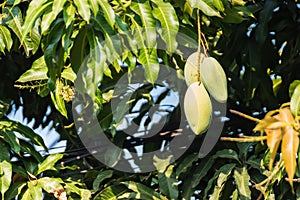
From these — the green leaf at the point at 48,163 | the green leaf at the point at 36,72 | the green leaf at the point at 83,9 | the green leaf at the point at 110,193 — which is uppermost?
the green leaf at the point at 83,9

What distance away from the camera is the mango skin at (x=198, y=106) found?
4.05ft

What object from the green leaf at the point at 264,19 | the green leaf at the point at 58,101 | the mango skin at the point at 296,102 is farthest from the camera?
the green leaf at the point at 264,19

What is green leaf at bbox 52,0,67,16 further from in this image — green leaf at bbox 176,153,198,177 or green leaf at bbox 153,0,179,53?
green leaf at bbox 176,153,198,177

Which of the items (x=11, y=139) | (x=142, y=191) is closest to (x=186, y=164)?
(x=142, y=191)

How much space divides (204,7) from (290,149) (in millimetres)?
646

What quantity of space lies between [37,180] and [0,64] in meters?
0.61

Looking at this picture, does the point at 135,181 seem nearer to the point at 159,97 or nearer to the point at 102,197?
the point at 102,197

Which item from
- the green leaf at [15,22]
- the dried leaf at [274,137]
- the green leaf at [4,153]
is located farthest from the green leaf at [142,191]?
the dried leaf at [274,137]

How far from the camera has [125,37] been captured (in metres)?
1.39

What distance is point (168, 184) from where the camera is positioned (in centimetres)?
182

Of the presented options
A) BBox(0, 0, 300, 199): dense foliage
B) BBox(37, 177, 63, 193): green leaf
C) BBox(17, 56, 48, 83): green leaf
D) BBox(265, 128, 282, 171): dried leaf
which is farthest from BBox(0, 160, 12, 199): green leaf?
BBox(265, 128, 282, 171): dried leaf

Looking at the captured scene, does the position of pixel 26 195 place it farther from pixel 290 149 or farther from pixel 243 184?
pixel 290 149

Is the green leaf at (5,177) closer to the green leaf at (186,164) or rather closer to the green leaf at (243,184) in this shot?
the green leaf at (186,164)

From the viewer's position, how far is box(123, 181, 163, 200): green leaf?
1.80 m
